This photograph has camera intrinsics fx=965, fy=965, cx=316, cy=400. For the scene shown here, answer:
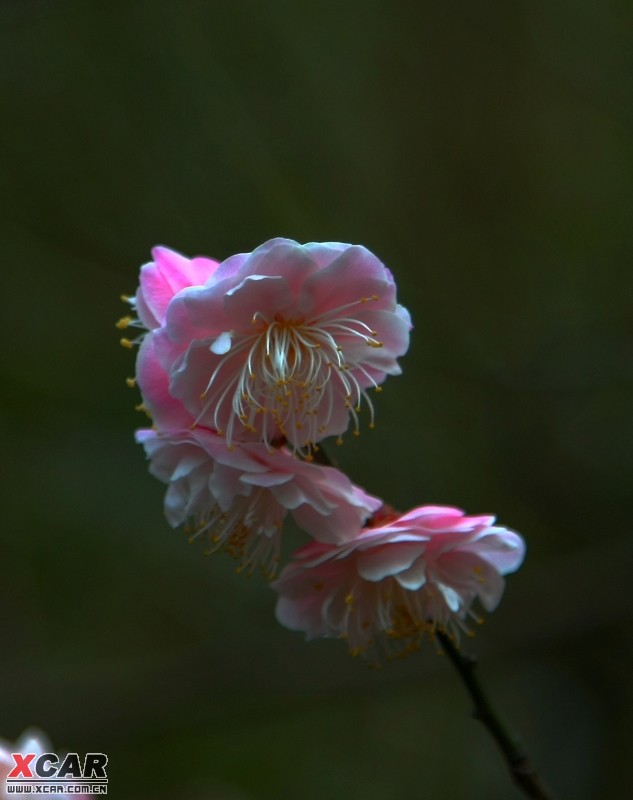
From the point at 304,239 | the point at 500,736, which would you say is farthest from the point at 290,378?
the point at 304,239

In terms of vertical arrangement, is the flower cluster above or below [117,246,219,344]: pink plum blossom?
below

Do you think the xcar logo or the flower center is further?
the flower center

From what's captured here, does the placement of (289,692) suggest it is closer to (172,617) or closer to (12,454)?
(172,617)

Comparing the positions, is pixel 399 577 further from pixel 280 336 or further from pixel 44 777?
pixel 44 777

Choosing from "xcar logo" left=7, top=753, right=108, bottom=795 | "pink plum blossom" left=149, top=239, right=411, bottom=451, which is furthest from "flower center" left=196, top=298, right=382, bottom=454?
"xcar logo" left=7, top=753, right=108, bottom=795

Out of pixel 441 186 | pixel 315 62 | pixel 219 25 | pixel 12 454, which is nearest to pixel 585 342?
pixel 441 186

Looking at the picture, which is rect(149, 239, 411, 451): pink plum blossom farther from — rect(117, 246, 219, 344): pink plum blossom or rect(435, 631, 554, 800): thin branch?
rect(435, 631, 554, 800): thin branch

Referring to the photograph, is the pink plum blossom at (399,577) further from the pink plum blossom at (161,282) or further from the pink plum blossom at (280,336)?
the pink plum blossom at (161,282)

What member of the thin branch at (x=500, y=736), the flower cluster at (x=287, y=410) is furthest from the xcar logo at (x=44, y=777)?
the thin branch at (x=500, y=736)
